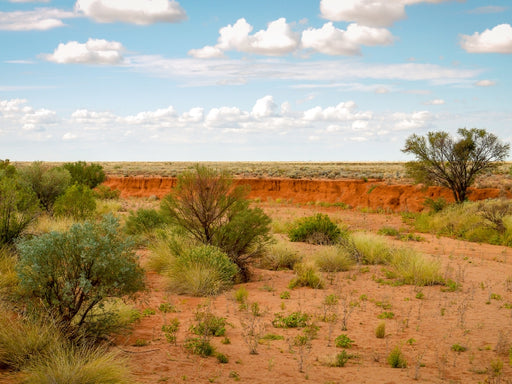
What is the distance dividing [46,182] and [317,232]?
32.4 feet

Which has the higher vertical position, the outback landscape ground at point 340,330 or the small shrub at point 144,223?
the small shrub at point 144,223

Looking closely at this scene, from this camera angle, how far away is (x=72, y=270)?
6.25m

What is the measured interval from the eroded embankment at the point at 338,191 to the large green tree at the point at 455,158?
5.41ft

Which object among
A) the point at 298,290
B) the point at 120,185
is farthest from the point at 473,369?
the point at 120,185

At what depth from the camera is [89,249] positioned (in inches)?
249

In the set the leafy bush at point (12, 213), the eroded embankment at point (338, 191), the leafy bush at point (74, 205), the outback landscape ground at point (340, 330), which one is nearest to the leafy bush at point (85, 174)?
the eroded embankment at point (338, 191)

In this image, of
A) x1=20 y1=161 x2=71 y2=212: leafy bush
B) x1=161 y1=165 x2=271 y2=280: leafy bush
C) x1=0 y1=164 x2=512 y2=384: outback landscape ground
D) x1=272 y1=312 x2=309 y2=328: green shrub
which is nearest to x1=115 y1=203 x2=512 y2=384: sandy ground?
x1=0 y1=164 x2=512 y2=384: outback landscape ground

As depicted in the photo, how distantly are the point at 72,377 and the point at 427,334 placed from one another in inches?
200

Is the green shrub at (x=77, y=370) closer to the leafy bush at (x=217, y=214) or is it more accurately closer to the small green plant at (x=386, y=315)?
the small green plant at (x=386, y=315)

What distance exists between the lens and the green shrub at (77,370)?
4902 mm

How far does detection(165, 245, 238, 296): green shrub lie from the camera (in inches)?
372

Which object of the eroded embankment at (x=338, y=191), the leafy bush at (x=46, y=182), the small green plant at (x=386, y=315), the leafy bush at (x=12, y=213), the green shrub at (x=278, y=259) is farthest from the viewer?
the eroded embankment at (x=338, y=191)

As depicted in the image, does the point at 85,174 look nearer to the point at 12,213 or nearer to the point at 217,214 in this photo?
the point at 12,213

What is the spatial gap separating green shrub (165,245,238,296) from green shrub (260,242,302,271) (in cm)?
219
